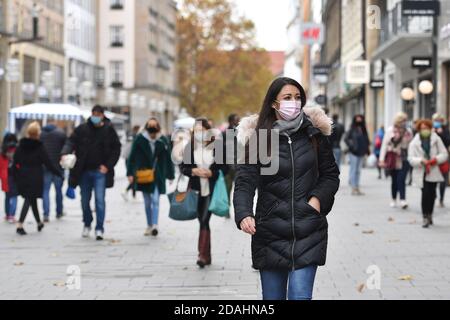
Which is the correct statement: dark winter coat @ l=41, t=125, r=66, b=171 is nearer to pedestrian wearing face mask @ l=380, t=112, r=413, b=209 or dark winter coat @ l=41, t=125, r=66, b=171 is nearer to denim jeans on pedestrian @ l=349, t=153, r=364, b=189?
pedestrian wearing face mask @ l=380, t=112, r=413, b=209

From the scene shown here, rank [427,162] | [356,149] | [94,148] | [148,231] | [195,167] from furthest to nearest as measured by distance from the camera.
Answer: [356,149] < [427,162] < [148,231] < [94,148] < [195,167]

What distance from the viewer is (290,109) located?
5879mm

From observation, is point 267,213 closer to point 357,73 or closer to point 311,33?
point 357,73

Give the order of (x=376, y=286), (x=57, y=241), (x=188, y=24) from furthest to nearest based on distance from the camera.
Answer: (x=188, y=24) → (x=57, y=241) → (x=376, y=286)

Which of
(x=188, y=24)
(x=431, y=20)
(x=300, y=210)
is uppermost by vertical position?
(x=188, y=24)

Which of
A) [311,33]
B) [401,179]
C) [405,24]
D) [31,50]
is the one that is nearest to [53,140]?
[401,179]

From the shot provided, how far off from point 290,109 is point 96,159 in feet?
29.2

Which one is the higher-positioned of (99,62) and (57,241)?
(99,62)

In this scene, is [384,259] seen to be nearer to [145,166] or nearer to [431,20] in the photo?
[145,166]

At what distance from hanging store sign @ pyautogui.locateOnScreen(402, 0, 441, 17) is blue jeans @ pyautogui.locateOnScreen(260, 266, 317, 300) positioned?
19.4 metres

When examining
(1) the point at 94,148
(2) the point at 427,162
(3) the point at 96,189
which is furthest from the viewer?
(2) the point at 427,162

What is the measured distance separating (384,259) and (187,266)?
2.24 metres
